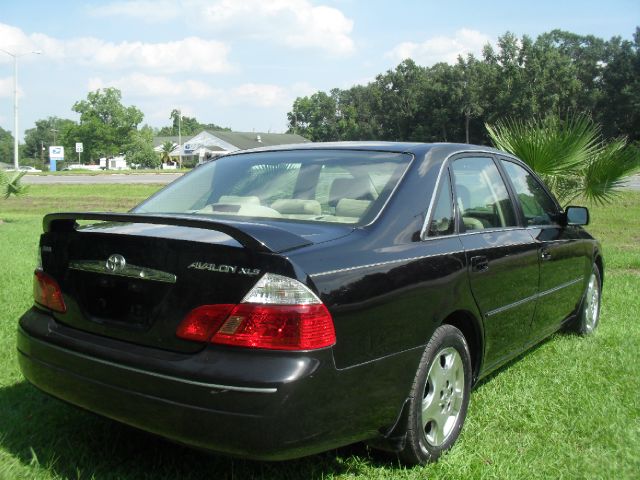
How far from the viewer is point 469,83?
65.6 metres

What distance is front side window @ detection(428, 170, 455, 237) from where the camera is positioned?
3236 mm

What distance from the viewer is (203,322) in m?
2.45

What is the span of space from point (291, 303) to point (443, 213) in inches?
51.0

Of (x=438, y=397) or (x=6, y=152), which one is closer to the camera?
(x=438, y=397)

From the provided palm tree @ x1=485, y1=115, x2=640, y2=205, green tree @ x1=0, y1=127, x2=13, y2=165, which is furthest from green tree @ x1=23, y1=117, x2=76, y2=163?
palm tree @ x1=485, y1=115, x2=640, y2=205

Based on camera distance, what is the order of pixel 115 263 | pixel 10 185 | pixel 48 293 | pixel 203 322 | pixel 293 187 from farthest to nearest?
pixel 10 185, pixel 293 187, pixel 48 293, pixel 115 263, pixel 203 322

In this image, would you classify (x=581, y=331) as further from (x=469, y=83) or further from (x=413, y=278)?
(x=469, y=83)

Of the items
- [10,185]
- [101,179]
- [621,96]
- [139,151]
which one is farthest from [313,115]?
[10,185]

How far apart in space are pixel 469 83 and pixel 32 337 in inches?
2628

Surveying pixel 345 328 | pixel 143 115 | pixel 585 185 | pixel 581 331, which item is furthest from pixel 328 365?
pixel 143 115

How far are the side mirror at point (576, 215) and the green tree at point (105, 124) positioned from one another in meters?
89.1

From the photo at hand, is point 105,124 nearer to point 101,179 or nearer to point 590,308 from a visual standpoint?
point 101,179

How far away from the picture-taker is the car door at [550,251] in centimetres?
434

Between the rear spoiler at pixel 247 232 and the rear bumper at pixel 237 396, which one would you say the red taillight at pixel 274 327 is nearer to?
the rear bumper at pixel 237 396
